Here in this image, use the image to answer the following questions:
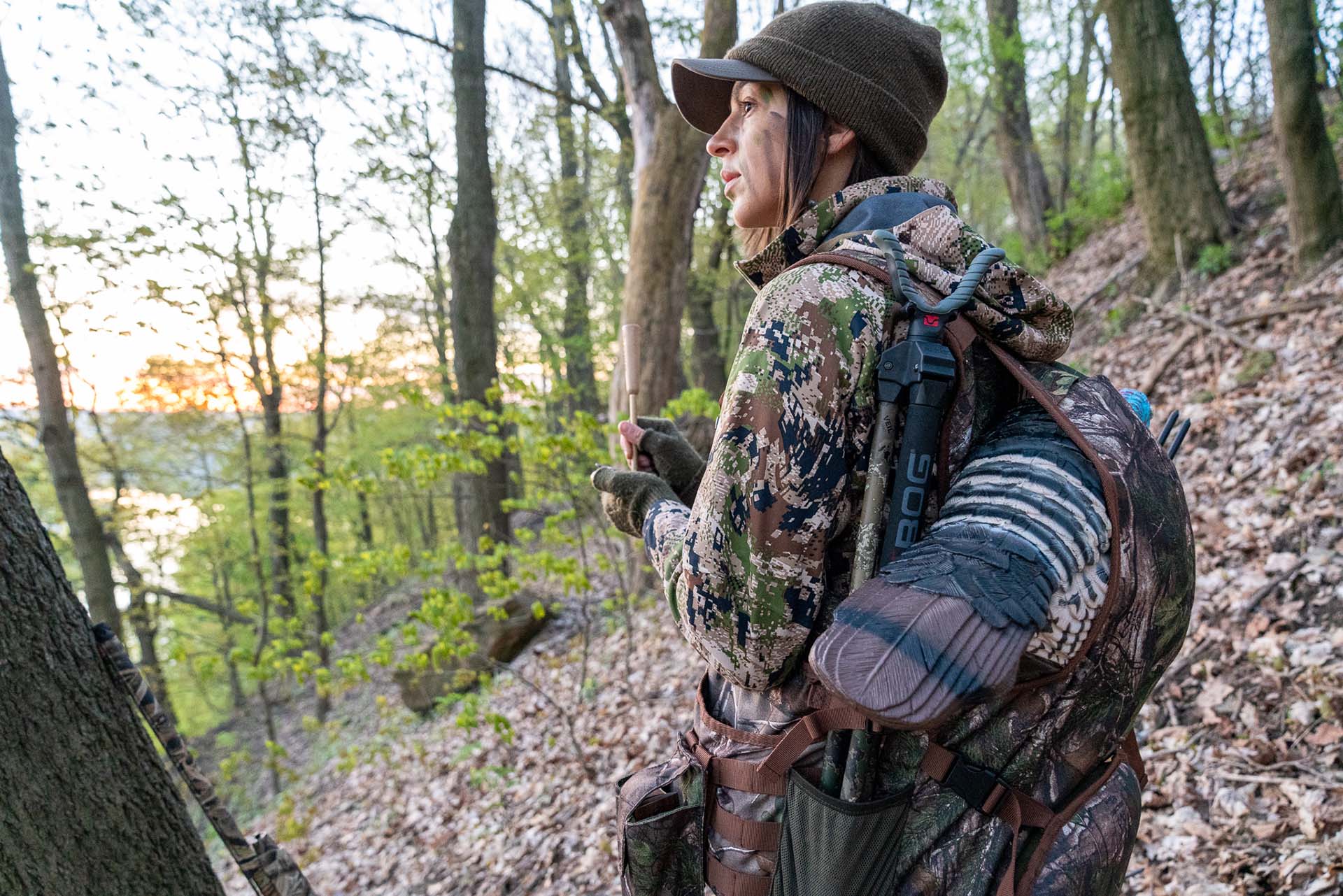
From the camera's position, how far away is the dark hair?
1483mm

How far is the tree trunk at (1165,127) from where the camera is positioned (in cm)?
675

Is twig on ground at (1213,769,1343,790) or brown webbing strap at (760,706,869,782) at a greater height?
brown webbing strap at (760,706,869,782)

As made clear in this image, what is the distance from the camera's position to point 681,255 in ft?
22.2

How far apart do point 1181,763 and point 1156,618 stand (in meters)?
2.57

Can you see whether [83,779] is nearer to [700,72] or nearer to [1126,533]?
[700,72]

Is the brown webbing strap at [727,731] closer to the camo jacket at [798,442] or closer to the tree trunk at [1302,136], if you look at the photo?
the camo jacket at [798,442]

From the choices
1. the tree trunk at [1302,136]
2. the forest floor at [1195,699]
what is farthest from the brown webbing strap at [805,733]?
the tree trunk at [1302,136]

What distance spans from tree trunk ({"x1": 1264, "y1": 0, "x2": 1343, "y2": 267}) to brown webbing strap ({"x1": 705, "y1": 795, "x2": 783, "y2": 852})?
6.77 m

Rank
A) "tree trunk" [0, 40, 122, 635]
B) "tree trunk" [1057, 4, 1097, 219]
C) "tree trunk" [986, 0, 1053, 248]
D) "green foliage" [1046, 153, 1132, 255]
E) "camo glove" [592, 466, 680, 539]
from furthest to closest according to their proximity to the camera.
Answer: "tree trunk" [1057, 4, 1097, 219], "tree trunk" [986, 0, 1053, 248], "green foliage" [1046, 153, 1132, 255], "tree trunk" [0, 40, 122, 635], "camo glove" [592, 466, 680, 539]

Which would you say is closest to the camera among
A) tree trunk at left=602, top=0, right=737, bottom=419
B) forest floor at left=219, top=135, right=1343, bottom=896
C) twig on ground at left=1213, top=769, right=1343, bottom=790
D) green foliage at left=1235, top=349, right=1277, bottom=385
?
twig on ground at left=1213, top=769, right=1343, bottom=790

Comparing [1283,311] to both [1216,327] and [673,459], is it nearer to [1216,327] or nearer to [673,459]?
[1216,327]

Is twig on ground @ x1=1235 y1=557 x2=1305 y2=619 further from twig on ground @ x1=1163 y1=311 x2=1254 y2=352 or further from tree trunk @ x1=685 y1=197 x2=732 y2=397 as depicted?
tree trunk @ x1=685 y1=197 x2=732 y2=397

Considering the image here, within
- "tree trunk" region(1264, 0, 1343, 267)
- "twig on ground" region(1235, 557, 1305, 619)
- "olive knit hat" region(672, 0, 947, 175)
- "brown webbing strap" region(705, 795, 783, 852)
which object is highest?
"tree trunk" region(1264, 0, 1343, 267)

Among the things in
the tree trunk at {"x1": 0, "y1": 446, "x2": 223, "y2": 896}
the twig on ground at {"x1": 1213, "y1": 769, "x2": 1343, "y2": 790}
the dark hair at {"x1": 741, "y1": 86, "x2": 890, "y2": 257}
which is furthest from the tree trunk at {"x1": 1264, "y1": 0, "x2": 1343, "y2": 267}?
the tree trunk at {"x1": 0, "y1": 446, "x2": 223, "y2": 896}
